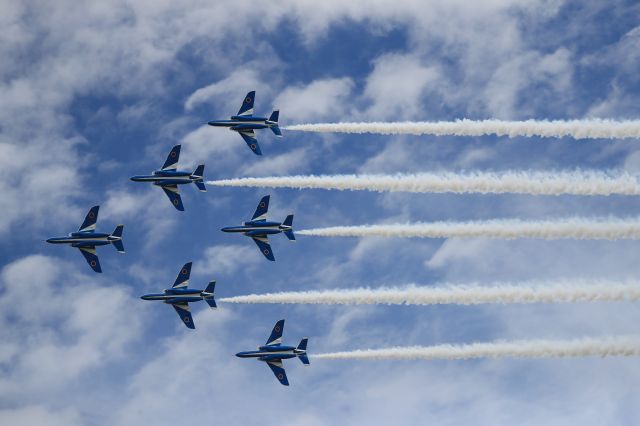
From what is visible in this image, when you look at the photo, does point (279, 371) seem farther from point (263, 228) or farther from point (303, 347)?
point (263, 228)

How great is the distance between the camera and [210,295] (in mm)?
124188

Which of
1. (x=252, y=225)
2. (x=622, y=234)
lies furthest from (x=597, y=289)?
(x=252, y=225)

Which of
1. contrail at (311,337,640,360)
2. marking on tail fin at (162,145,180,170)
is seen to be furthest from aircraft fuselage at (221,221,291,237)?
contrail at (311,337,640,360)

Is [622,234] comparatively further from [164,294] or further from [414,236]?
[164,294]

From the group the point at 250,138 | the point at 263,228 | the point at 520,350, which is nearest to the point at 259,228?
the point at 263,228

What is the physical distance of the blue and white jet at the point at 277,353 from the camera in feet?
398

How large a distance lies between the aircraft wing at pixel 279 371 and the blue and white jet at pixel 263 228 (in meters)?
14.3

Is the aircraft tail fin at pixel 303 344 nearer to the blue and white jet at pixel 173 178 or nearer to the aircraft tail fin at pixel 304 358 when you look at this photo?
the aircraft tail fin at pixel 304 358

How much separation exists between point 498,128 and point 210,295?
50360mm

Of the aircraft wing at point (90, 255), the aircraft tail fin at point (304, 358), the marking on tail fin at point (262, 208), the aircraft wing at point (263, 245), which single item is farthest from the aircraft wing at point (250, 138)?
the aircraft tail fin at point (304, 358)

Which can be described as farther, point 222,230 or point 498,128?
point 222,230

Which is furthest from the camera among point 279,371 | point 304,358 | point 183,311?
point 183,311

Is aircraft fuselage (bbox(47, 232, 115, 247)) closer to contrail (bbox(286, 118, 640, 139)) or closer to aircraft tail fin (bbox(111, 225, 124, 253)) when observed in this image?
aircraft tail fin (bbox(111, 225, 124, 253))

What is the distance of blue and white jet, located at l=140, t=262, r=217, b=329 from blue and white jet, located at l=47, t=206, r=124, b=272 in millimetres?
9134
